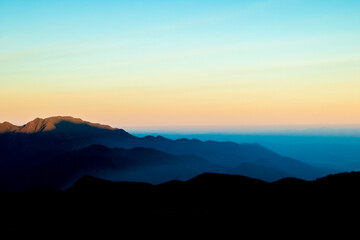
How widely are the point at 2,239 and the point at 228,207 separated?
27.2 metres

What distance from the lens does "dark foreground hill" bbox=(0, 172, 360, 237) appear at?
37250 mm

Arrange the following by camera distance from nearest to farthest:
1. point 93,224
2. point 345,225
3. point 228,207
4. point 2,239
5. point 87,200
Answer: point 345,225 → point 2,239 → point 93,224 → point 228,207 → point 87,200

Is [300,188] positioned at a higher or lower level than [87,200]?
higher

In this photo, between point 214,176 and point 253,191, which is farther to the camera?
point 214,176

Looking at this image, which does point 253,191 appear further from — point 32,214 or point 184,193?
point 32,214

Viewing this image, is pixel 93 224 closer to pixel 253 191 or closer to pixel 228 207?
pixel 228 207

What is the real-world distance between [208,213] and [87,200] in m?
26.5

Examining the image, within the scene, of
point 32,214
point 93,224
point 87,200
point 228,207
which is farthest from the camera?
point 87,200

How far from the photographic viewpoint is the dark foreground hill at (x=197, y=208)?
122 feet

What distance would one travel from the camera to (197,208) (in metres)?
47.7

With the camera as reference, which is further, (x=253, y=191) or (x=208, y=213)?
(x=253, y=191)

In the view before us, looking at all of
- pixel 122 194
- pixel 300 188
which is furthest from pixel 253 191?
pixel 122 194

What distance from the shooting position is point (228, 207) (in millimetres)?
44719

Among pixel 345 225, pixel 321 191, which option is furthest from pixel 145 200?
pixel 345 225
